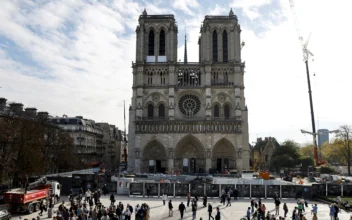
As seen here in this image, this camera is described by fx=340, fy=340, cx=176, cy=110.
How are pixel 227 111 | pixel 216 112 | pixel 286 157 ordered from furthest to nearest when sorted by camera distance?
pixel 286 157 < pixel 216 112 < pixel 227 111

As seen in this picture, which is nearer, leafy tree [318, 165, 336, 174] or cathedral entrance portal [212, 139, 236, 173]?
leafy tree [318, 165, 336, 174]

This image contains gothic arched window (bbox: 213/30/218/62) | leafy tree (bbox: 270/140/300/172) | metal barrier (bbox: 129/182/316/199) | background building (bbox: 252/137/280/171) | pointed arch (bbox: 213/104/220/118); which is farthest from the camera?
background building (bbox: 252/137/280/171)

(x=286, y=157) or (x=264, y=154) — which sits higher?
(x=264, y=154)

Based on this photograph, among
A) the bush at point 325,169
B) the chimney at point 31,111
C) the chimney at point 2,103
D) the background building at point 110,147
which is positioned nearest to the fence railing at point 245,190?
the chimney at point 2,103

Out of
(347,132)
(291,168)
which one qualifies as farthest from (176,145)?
(347,132)

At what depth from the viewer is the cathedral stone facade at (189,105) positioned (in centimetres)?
5875

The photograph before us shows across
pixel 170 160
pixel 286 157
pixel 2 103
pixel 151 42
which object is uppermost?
pixel 151 42

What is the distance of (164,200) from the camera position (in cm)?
2988

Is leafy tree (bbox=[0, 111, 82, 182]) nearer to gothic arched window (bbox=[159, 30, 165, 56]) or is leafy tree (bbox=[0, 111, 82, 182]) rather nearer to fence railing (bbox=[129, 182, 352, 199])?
fence railing (bbox=[129, 182, 352, 199])

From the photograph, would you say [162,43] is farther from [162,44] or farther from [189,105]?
[189,105]

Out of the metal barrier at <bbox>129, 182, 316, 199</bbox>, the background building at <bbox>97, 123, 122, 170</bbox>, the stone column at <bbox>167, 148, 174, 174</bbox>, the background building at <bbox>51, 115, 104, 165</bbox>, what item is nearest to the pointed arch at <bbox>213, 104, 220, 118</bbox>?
the stone column at <bbox>167, 148, 174, 174</bbox>

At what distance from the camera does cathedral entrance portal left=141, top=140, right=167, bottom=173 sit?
60094 mm

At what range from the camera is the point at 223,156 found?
199 feet

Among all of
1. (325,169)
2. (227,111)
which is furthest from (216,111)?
(325,169)
